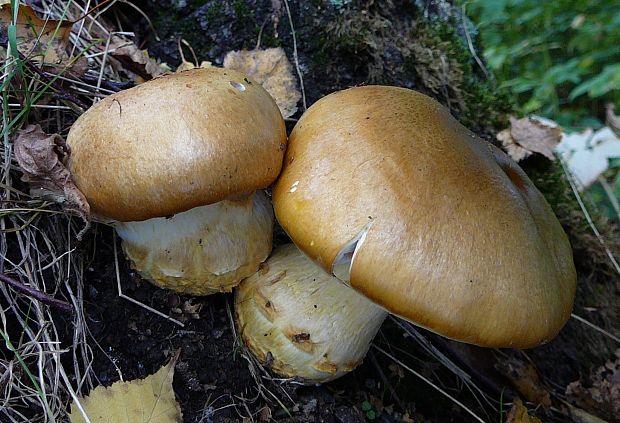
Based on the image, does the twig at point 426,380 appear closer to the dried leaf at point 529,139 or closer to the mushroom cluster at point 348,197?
the mushroom cluster at point 348,197

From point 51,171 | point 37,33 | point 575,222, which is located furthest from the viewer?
point 575,222

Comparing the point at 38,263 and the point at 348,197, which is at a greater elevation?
the point at 348,197

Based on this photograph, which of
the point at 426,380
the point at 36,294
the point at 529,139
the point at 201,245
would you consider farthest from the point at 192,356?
the point at 529,139

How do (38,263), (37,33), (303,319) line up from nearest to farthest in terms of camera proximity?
(38,263) < (303,319) < (37,33)

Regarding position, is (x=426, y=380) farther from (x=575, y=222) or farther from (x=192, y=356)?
(x=575, y=222)

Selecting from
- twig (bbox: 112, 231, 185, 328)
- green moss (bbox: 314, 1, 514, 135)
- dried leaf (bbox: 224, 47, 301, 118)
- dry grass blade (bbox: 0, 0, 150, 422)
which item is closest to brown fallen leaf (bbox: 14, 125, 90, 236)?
dry grass blade (bbox: 0, 0, 150, 422)

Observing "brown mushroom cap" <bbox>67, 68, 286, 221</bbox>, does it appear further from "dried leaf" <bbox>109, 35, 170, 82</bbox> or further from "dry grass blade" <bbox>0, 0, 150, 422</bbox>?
"dried leaf" <bbox>109, 35, 170, 82</bbox>
